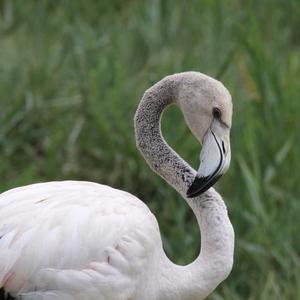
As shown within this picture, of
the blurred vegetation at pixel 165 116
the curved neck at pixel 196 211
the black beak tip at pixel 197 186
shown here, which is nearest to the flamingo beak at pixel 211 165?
the black beak tip at pixel 197 186

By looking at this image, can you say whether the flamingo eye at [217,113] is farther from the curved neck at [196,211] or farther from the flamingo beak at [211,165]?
the curved neck at [196,211]

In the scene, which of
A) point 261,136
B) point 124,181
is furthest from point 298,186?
point 124,181

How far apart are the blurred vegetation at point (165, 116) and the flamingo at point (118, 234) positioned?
104cm

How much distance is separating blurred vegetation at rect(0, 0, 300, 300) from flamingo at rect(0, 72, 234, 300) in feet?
3.40

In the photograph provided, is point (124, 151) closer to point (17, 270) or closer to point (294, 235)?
point (294, 235)

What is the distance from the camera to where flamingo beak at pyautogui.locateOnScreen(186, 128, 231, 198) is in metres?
3.58

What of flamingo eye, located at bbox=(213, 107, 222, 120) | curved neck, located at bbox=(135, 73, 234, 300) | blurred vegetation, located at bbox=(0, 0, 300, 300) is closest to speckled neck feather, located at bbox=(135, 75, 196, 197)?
curved neck, located at bbox=(135, 73, 234, 300)

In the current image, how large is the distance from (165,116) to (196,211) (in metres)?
1.49

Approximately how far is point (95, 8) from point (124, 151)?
6.72 feet

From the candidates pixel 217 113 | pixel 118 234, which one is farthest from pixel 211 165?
pixel 118 234

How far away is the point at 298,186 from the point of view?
536cm

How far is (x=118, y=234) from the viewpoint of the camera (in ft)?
12.3

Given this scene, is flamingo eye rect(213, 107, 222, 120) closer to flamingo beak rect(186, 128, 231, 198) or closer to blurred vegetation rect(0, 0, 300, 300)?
flamingo beak rect(186, 128, 231, 198)

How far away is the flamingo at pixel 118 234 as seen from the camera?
3.64m
